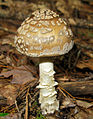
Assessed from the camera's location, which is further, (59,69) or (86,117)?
(59,69)

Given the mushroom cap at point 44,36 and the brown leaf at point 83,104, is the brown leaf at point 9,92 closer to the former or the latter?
the mushroom cap at point 44,36

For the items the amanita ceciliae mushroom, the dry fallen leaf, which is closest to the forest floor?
the dry fallen leaf

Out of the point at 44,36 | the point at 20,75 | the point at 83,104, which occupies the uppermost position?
the point at 44,36

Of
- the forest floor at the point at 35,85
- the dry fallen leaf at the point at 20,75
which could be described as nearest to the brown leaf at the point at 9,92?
the forest floor at the point at 35,85

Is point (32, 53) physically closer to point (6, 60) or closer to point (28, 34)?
point (28, 34)

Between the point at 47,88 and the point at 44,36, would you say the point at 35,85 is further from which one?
the point at 44,36

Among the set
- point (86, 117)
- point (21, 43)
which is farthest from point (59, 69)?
point (21, 43)

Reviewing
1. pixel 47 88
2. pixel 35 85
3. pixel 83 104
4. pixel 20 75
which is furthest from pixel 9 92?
pixel 83 104
